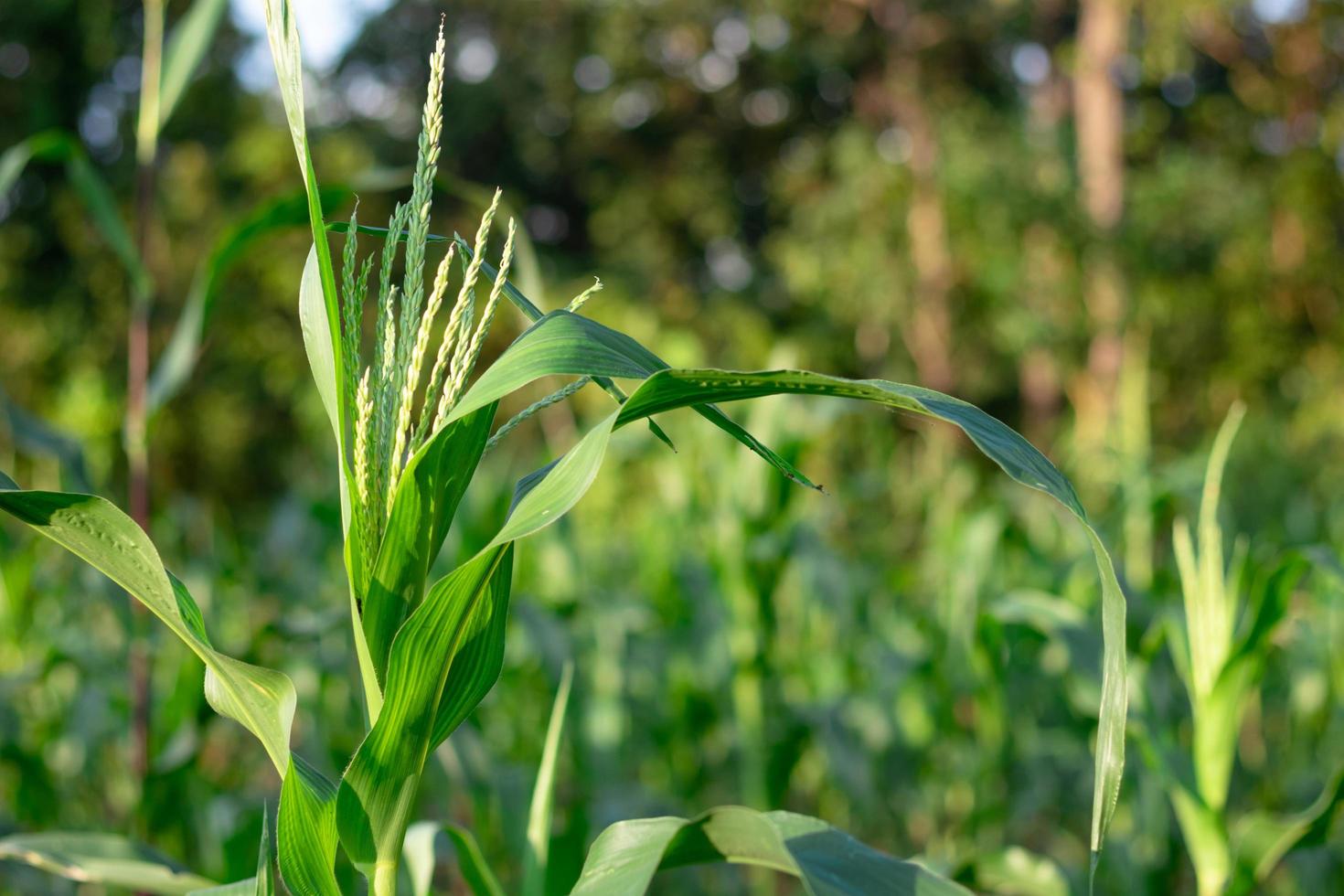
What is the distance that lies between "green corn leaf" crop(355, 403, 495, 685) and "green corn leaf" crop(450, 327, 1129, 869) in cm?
5

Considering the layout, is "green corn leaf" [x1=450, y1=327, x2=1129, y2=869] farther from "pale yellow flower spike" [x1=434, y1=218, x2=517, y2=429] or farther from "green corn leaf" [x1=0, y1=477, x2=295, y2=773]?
"green corn leaf" [x1=0, y1=477, x2=295, y2=773]

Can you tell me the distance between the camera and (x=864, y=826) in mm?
2648

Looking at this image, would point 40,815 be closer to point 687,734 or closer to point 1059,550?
point 687,734

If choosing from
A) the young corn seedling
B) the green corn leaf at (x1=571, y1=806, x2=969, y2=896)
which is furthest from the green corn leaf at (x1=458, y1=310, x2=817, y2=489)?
the young corn seedling

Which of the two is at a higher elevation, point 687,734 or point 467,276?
point 467,276

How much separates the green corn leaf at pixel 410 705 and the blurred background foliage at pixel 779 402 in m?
0.57

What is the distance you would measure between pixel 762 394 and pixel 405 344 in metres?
0.19

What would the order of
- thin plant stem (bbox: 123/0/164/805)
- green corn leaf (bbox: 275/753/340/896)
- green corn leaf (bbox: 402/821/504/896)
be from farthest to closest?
thin plant stem (bbox: 123/0/164/805), green corn leaf (bbox: 402/821/504/896), green corn leaf (bbox: 275/753/340/896)

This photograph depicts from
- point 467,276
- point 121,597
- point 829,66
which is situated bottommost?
point 121,597

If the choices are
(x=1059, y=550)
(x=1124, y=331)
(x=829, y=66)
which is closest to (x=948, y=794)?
(x=1059, y=550)

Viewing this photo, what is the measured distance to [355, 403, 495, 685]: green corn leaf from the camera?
651 mm

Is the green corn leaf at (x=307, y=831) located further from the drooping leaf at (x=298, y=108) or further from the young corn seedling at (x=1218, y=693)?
the young corn seedling at (x=1218, y=693)

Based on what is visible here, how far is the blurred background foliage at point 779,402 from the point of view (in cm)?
216

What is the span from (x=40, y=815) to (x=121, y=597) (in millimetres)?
437
